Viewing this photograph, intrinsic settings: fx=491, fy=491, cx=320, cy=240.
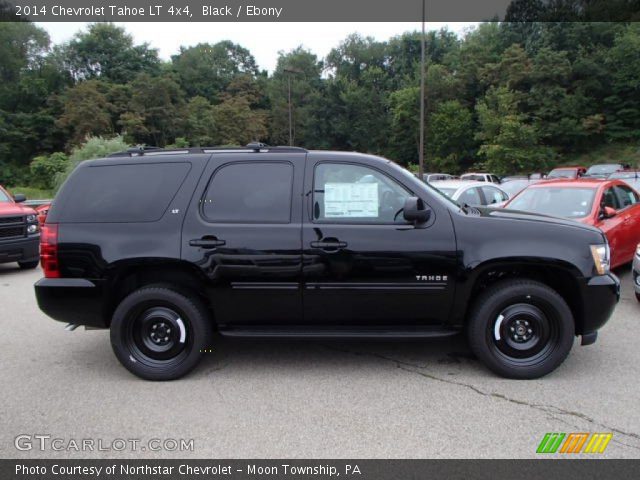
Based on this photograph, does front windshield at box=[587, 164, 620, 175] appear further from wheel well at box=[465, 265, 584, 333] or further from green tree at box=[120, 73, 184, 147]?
green tree at box=[120, 73, 184, 147]

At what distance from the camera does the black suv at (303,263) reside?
407 centimetres

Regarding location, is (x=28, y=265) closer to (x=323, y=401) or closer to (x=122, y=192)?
(x=122, y=192)

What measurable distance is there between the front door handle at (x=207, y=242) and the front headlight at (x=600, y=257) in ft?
10.2

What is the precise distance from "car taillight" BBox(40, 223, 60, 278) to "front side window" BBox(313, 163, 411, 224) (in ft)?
7.40

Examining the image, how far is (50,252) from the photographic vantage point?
167 inches

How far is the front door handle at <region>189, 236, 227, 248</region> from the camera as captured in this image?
4.13m

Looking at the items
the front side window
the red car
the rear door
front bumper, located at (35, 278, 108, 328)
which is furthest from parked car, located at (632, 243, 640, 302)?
front bumper, located at (35, 278, 108, 328)

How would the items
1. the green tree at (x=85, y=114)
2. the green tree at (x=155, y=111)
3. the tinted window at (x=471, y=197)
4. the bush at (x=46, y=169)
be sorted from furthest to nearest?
the green tree at (x=155, y=111)
the green tree at (x=85, y=114)
the bush at (x=46, y=169)
the tinted window at (x=471, y=197)

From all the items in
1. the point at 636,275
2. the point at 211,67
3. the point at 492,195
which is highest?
the point at 211,67

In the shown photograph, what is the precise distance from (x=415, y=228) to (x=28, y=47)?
75369mm

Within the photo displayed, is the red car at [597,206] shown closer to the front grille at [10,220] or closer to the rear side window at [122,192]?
the rear side window at [122,192]

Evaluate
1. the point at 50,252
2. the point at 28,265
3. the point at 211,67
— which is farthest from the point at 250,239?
the point at 211,67

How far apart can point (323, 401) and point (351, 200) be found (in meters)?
1.66

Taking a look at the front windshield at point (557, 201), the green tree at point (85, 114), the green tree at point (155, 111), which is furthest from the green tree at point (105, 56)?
the front windshield at point (557, 201)
